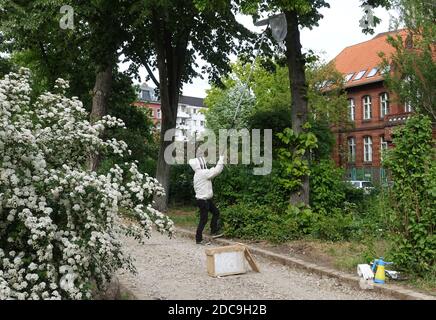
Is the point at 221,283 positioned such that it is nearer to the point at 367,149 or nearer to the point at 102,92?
the point at 102,92

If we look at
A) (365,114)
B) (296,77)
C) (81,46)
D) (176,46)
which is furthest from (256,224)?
(365,114)

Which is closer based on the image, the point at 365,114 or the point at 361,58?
the point at 365,114

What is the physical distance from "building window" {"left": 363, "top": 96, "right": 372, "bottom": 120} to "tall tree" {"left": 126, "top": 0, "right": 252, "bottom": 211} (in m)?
37.4

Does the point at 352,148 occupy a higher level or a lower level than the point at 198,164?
higher

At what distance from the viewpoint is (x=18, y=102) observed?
5.87 meters

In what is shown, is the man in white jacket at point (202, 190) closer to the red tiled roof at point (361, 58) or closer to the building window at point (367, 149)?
the building window at point (367, 149)

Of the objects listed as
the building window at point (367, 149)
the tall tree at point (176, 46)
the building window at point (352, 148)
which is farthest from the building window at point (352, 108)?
the tall tree at point (176, 46)

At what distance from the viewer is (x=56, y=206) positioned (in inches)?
213

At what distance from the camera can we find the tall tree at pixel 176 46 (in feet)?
54.4

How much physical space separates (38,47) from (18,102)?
787 inches

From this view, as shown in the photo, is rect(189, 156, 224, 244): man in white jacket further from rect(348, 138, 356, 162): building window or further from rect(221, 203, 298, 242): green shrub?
rect(348, 138, 356, 162): building window

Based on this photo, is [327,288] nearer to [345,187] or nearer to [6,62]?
[345,187]

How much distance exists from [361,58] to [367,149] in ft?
39.0

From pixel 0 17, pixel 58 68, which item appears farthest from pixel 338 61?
pixel 0 17
